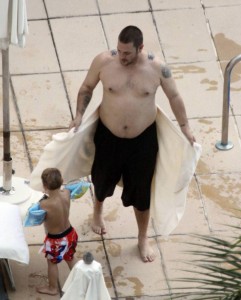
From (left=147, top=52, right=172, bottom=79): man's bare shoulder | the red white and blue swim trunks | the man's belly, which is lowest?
the red white and blue swim trunks

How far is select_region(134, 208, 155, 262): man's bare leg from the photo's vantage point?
928cm

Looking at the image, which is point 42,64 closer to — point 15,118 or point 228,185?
point 15,118

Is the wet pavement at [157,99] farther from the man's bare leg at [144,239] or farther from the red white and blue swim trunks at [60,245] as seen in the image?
the red white and blue swim trunks at [60,245]

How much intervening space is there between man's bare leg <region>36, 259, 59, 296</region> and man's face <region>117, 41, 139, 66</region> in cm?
167

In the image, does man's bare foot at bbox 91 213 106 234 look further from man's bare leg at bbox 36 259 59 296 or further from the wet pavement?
man's bare leg at bbox 36 259 59 296

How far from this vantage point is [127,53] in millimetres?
8484

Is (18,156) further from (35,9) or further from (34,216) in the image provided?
(35,9)

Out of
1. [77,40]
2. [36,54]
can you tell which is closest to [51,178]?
[36,54]

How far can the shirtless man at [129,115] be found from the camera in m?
8.68

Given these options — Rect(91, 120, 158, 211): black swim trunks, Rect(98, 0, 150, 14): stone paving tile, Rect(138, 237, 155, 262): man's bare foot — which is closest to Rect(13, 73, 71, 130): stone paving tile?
Rect(98, 0, 150, 14): stone paving tile

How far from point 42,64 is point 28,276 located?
2788 millimetres

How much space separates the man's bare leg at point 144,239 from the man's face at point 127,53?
1.35 m

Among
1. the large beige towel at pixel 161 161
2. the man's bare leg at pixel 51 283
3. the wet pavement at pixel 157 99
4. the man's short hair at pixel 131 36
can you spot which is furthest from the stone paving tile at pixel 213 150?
the man's short hair at pixel 131 36

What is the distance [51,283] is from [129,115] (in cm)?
146
